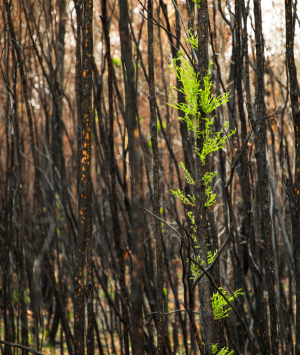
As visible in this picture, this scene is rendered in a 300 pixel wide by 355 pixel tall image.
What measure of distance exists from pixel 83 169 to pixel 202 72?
1.40ft

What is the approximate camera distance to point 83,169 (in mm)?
947

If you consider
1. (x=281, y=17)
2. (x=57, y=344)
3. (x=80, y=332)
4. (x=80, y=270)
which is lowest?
(x=57, y=344)

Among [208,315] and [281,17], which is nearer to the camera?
[208,315]

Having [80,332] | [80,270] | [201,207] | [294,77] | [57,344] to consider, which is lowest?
[57,344]

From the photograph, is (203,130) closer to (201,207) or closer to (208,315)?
(201,207)

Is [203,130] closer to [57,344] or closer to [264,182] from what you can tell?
[264,182]

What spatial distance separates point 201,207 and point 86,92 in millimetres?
462

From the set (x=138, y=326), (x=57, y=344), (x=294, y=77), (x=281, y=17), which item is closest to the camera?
(x=138, y=326)

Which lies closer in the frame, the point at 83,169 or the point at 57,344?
the point at 83,169

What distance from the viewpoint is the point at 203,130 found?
0.91 metres

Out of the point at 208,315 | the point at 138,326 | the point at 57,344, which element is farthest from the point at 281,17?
the point at 57,344

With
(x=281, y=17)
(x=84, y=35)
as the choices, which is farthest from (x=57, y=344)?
(x=281, y=17)

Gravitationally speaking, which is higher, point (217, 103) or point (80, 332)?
point (217, 103)

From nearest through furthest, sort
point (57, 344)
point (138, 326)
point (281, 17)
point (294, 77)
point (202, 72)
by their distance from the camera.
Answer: point (138, 326) < point (202, 72) < point (294, 77) < point (281, 17) < point (57, 344)
